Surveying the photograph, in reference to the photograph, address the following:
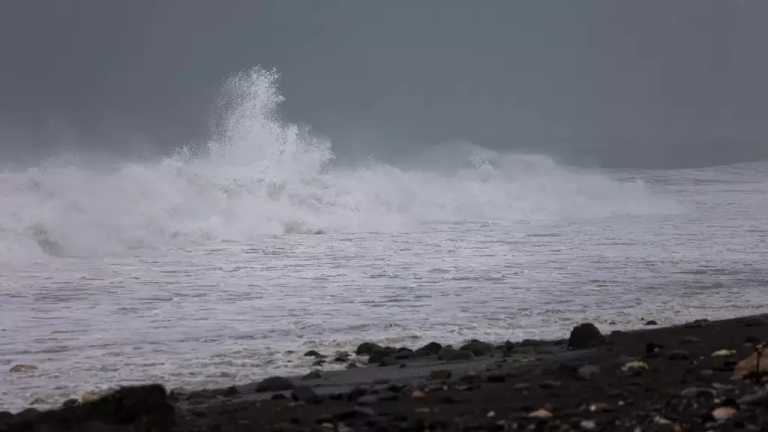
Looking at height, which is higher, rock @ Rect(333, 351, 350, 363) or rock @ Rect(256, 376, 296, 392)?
rock @ Rect(333, 351, 350, 363)

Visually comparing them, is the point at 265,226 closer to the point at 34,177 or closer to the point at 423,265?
the point at 34,177

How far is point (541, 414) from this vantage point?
5.18 meters

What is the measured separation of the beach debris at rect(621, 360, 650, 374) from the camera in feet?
20.7

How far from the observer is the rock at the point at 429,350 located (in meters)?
7.71

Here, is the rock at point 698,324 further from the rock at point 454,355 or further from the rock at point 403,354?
the rock at point 403,354

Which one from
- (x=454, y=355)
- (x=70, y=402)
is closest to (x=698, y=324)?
(x=454, y=355)

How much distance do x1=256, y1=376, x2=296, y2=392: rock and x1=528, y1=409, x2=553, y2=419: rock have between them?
1.61 meters

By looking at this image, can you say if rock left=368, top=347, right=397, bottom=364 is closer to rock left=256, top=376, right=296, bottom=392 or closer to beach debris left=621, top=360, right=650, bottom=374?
rock left=256, top=376, right=296, bottom=392

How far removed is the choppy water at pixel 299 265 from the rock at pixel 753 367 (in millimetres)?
2776

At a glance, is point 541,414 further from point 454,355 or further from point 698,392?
point 454,355

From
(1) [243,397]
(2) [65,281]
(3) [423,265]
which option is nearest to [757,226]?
(3) [423,265]

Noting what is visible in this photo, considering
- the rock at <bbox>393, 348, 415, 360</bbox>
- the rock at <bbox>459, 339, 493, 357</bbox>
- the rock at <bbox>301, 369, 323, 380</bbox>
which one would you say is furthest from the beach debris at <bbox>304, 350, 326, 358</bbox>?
the rock at <bbox>459, 339, 493, 357</bbox>

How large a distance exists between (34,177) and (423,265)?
10.0 metres

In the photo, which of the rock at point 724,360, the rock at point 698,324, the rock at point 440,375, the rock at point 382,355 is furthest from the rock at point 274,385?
the rock at point 698,324
